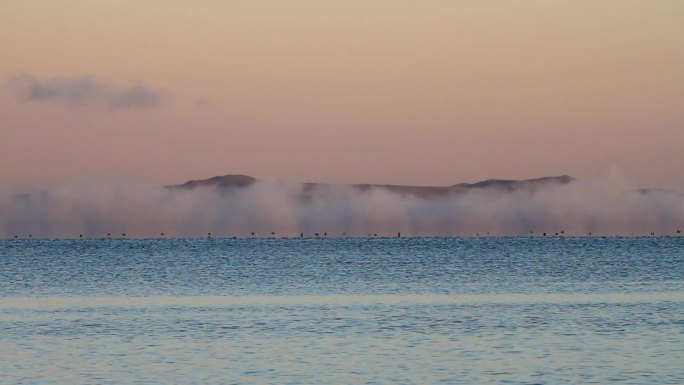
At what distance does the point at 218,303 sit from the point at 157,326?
57.6ft

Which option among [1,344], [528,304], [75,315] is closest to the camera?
A: [1,344]

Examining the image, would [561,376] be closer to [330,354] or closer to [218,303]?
[330,354]

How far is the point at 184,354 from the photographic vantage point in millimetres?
44000

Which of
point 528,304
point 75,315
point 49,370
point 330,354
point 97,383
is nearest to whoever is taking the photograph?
point 97,383

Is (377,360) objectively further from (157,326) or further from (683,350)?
(157,326)

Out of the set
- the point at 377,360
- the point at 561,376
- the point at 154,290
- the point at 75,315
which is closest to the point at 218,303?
the point at 75,315

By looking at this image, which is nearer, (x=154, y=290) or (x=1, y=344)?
(x=1, y=344)

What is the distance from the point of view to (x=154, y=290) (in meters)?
89.0

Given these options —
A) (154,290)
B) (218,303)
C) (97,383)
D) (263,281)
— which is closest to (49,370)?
(97,383)

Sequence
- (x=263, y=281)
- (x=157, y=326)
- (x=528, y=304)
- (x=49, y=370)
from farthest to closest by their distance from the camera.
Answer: (x=263, y=281)
(x=528, y=304)
(x=157, y=326)
(x=49, y=370)

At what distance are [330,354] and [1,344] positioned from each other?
13.5 meters

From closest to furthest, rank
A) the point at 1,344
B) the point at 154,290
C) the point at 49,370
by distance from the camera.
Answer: the point at 49,370, the point at 1,344, the point at 154,290

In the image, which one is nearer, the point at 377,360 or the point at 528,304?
the point at 377,360

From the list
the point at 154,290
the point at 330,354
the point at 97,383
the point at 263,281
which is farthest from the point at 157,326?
the point at 263,281
